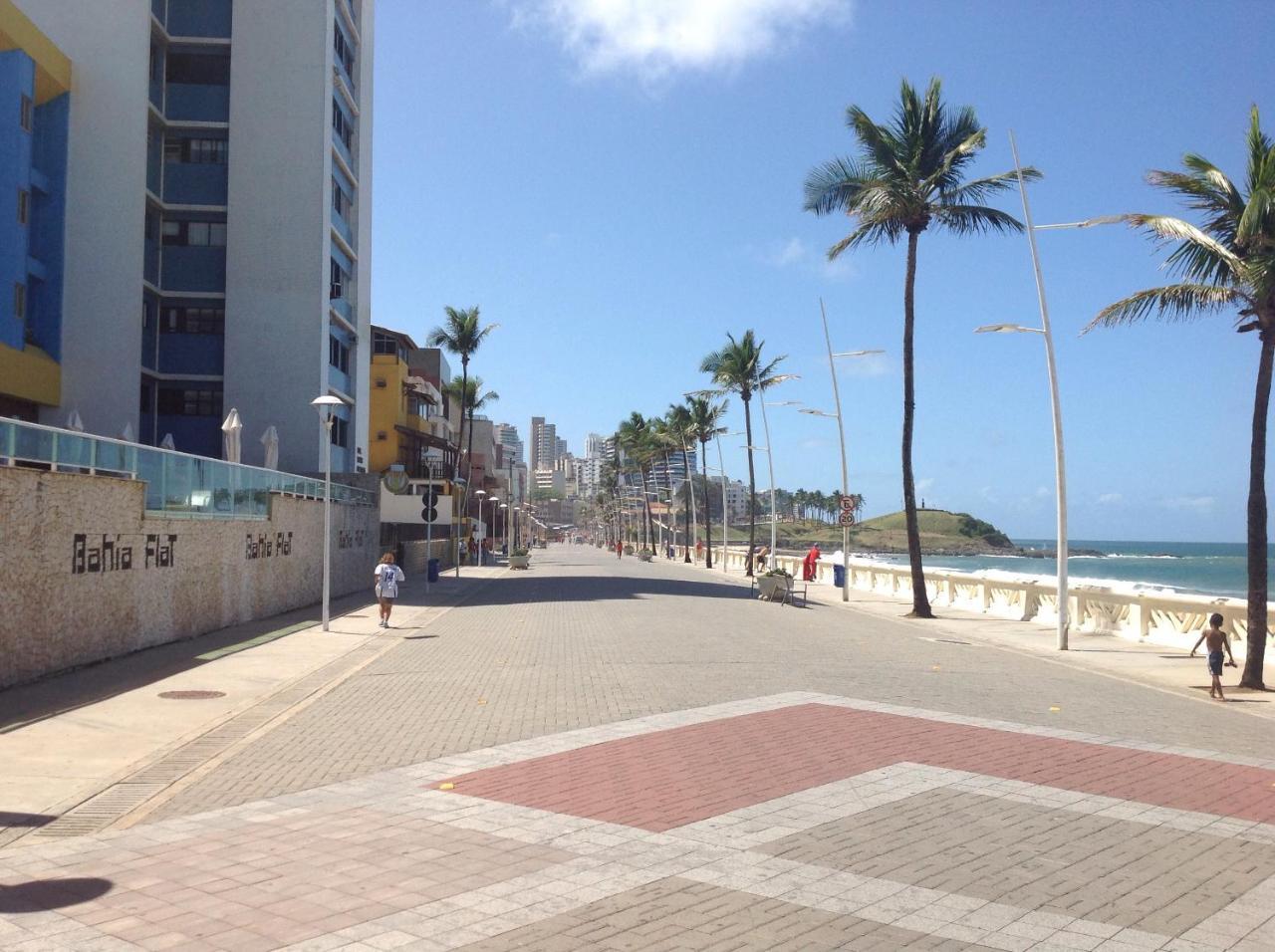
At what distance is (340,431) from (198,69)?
1669 centimetres

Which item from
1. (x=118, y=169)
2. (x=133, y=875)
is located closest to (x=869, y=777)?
(x=133, y=875)

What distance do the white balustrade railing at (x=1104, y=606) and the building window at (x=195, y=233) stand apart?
31.8 m

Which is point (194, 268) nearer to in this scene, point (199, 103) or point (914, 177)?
point (199, 103)

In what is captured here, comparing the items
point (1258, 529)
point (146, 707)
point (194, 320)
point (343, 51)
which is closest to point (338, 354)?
point (194, 320)

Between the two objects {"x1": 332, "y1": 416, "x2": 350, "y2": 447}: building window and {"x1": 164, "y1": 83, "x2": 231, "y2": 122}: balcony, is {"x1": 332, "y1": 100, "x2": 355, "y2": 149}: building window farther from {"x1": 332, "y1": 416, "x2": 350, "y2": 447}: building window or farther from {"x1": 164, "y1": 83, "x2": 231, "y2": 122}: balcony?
{"x1": 332, "y1": 416, "x2": 350, "y2": 447}: building window

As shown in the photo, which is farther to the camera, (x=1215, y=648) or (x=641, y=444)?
(x=641, y=444)

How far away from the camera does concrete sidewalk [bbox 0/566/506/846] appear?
9.20 meters

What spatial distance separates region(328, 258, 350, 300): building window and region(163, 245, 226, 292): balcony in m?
4.58

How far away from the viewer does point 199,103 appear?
153 feet

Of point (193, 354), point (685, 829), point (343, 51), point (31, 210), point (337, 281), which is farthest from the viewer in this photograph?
point (343, 51)

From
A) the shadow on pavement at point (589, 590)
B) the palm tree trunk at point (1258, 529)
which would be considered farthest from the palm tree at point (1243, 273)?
the shadow on pavement at point (589, 590)

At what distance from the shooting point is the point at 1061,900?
6.44 metres

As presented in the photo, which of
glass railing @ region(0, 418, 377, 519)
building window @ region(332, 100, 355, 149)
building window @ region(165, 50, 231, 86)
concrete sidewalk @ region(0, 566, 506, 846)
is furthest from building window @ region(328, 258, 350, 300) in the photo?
concrete sidewalk @ region(0, 566, 506, 846)

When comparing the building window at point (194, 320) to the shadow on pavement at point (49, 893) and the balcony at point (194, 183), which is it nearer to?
the balcony at point (194, 183)
